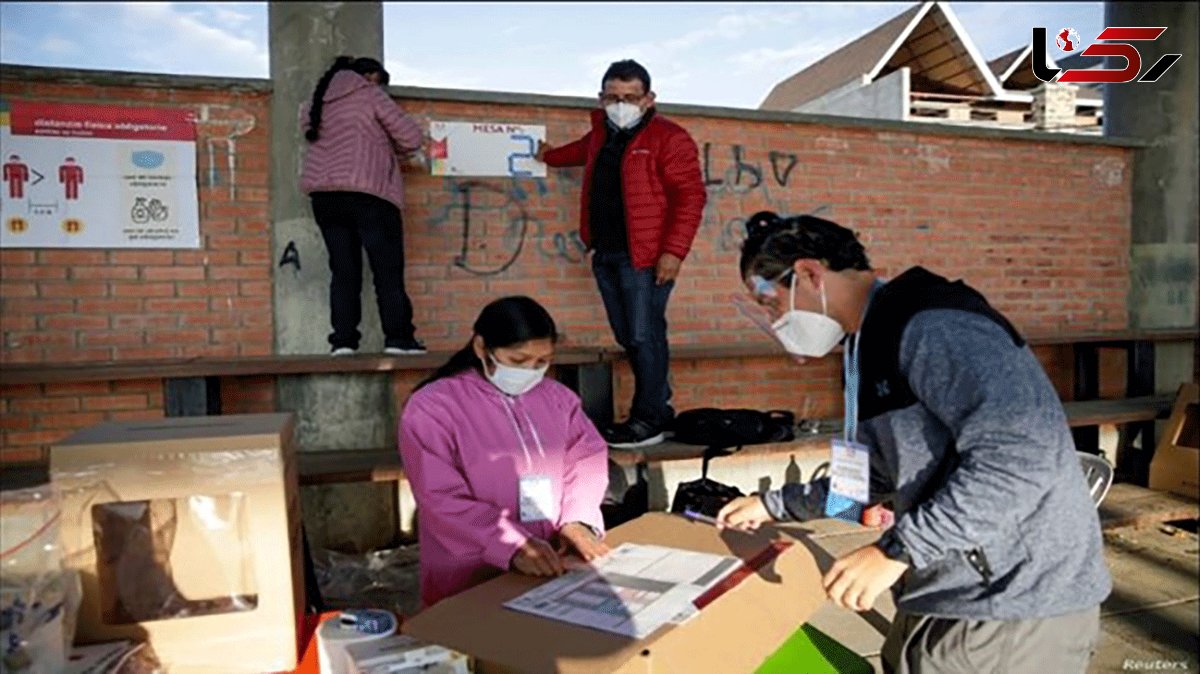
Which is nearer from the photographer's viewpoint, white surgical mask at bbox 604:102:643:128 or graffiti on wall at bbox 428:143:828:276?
white surgical mask at bbox 604:102:643:128

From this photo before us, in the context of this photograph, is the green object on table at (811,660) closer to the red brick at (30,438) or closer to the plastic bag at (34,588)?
the plastic bag at (34,588)

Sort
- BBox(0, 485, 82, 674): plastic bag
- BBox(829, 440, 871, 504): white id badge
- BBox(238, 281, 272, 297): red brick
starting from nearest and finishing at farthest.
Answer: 1. BBox(0, 485, 82, 674): plastic bag
2. BBox(829, 440, 871, 504): white id badge
3. BBox(238, 281, 272, 297): red brick

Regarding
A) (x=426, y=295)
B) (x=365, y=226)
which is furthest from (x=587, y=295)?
(x=365, y=226)

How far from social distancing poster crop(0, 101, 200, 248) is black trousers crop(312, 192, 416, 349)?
26.8 inches

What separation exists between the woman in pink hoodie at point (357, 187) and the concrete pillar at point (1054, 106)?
29.5 ft

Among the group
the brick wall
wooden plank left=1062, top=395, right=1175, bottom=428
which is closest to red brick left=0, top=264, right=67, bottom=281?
the brick wall

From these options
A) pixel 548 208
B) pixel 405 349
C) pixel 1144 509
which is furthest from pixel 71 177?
pixel 1144 509

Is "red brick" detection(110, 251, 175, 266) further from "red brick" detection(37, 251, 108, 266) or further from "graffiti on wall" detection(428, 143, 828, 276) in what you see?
"graffiti on wall" detection(428, 143, 828, 276)

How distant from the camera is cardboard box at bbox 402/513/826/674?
1211mm

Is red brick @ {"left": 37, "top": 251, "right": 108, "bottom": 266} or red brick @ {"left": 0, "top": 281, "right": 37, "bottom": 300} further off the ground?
red brick @ {"left": 37, "top": 251, "right": 108, "bottom": 266}

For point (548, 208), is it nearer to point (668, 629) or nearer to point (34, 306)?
point (34, 306)

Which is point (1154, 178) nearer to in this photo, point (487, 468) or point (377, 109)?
point (377, 109)

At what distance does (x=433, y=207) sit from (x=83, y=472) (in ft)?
9.92

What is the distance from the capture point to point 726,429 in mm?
3793
